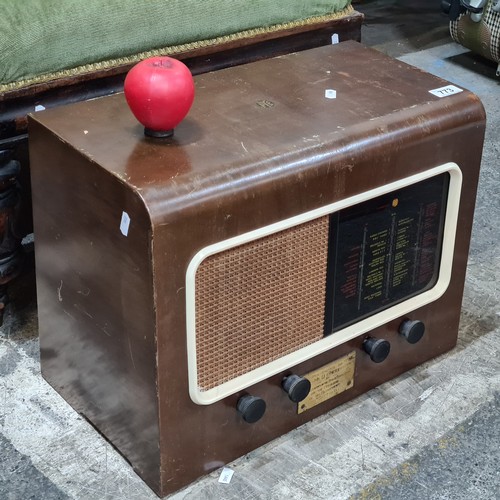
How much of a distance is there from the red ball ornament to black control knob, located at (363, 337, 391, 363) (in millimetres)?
523

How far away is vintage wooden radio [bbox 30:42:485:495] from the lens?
4.31 feet

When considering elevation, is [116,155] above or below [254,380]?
above

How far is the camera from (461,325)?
1.88 m

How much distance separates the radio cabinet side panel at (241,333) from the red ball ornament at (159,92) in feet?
0.48

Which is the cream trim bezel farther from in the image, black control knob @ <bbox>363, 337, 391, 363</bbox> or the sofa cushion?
the sofa cushion

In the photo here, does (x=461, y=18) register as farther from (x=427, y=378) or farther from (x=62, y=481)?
(x=62, y=481)

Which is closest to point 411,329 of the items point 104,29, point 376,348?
point 376,348

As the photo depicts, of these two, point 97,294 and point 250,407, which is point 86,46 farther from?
point 250,407

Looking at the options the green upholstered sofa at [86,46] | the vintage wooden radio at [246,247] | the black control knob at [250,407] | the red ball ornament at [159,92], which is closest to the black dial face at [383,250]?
the vintage wooden radio at [246,247]

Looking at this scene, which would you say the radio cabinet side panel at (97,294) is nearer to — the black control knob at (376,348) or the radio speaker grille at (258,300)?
the radio speaker grille at (258,300)

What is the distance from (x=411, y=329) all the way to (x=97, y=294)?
561mm

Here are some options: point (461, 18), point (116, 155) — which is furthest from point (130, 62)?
point (461, 18)

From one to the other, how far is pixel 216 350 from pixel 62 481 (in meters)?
0.33

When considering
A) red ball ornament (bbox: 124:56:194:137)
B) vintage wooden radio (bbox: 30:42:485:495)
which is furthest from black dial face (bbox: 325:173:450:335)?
red ball ornament (bbox: 124:56:194:137)
